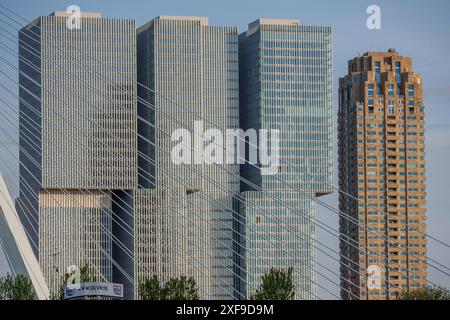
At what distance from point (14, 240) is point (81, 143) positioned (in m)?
123

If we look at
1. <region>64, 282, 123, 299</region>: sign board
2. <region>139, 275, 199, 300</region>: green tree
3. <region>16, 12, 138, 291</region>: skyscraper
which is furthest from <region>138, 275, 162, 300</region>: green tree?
<region>16, 12, 138, 291</region>: skyscraper

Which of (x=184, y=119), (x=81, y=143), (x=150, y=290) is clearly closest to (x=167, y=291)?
(x=150, y=290)

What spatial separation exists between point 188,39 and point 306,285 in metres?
33.6

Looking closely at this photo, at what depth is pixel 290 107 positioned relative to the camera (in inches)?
7175

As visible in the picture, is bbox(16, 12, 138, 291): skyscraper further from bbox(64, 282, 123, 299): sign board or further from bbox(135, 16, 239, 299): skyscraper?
bbox(64, 282, 123, 299): sign board

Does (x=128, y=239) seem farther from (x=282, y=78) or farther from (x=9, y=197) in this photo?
(x=9, y=197)

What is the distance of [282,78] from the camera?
596 ft

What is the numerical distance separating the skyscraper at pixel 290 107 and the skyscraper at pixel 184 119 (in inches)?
94.5

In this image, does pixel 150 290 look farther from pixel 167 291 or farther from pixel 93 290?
pixel 93 290

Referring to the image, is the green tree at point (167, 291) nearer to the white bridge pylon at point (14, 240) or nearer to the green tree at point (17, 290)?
the green tree at point (17, 290)

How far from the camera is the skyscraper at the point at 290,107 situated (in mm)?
179750

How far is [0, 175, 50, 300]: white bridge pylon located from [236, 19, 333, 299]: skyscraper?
12630 centimetres
